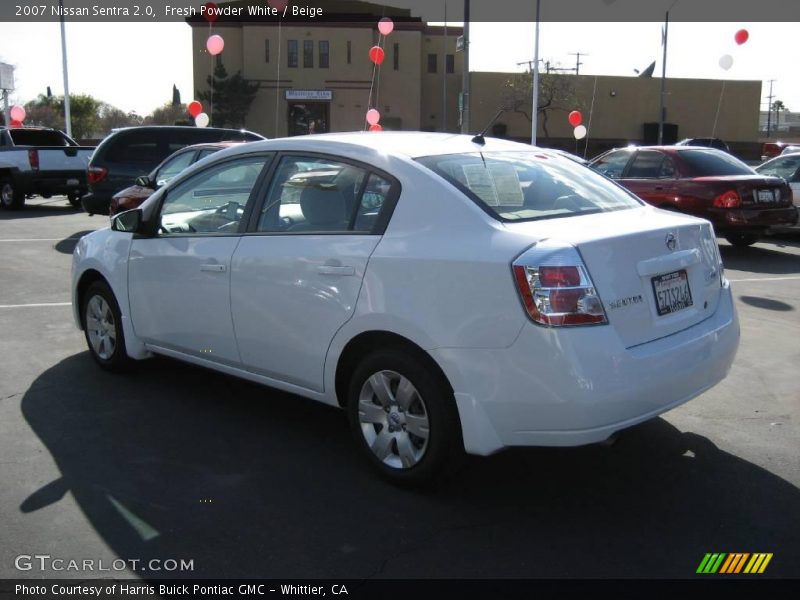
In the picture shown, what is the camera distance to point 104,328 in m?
5.75

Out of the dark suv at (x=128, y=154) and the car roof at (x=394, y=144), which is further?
the dark suv at (x=128, y=154)

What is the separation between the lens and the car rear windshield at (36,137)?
64.1 ft

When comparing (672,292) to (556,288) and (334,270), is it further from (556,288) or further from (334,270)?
(334,270)

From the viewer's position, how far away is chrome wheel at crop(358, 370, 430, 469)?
3783 millimetres

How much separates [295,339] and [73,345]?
3.23 meters

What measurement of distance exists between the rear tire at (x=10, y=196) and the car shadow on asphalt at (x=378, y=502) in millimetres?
15535

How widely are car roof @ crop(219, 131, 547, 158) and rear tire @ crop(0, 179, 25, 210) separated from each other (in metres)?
16.1

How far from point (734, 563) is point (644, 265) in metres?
1.32

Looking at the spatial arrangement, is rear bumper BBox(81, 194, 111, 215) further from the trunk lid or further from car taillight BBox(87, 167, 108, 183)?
the trunk lid

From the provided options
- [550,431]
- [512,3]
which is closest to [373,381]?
[550,431]

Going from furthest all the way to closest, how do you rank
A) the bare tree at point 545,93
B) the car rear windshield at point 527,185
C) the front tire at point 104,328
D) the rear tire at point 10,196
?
the bare tree at point 545,93 < the rear tire at point 10,196 < the front tire at point 104,328 < the car rear windshield at point 527,185

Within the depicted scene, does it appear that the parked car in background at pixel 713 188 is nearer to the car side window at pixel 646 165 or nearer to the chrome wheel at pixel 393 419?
the car side window at pixel 646 165

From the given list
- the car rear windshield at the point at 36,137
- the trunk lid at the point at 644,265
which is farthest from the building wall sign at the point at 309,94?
the trunk lid at the point at 644,265

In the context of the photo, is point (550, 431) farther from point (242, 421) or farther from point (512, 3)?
point (512, 3)
